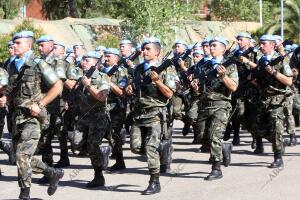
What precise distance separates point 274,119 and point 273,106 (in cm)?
19

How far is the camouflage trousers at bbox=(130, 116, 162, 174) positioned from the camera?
7926 millimetres

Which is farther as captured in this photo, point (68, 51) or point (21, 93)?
point (68, 51)

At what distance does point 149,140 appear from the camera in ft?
26.4

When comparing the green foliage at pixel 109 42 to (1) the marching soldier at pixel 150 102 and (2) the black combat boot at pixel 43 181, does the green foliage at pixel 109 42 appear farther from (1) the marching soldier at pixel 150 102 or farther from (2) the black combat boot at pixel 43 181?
(1) the marching soldier at pixel 150 102

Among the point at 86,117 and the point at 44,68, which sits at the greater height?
the point at 44,68

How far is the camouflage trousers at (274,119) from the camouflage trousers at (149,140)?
6.86ft

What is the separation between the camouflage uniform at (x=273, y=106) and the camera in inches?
375

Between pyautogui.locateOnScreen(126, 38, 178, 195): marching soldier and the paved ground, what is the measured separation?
53cm

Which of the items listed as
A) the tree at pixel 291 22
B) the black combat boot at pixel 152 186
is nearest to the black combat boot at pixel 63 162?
the black combat boot at pixel 152 186

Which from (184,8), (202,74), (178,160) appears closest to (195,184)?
(202,74)

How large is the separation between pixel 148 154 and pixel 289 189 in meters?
1.80

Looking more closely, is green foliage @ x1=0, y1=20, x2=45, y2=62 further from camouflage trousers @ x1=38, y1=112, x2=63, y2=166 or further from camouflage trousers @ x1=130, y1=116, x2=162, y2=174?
camouflage trousers @ x1=130, y1=116, x2=162, y2=174

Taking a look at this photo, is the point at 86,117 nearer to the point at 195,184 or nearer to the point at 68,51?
the point at 195,184

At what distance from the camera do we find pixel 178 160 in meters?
10.9
